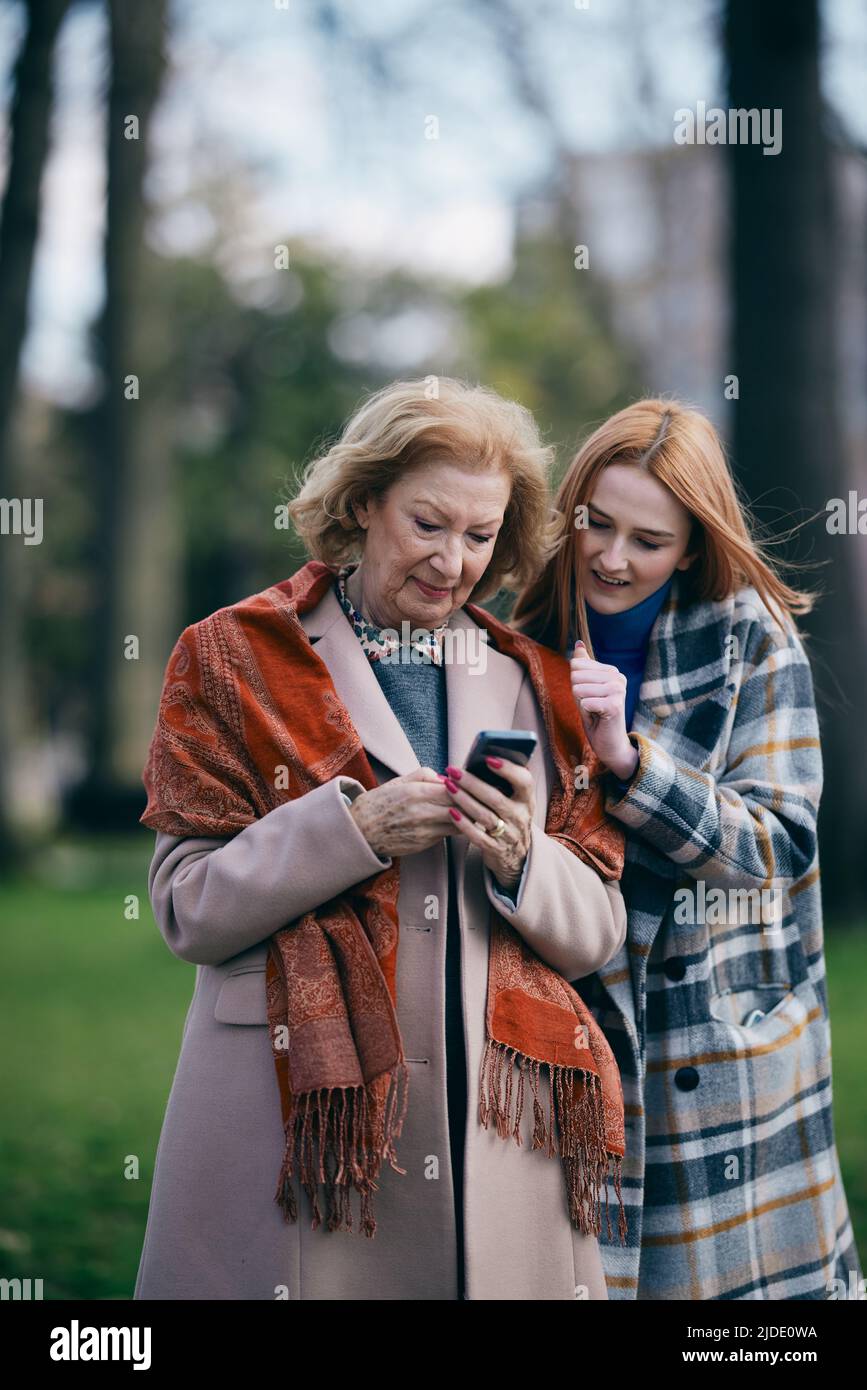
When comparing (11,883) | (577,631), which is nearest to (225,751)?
(577,631)

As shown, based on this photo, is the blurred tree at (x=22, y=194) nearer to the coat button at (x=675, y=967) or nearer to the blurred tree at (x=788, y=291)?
the blurred tree at (x=788, y=291)

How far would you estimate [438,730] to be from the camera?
9.78ft

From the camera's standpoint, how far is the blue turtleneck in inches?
127

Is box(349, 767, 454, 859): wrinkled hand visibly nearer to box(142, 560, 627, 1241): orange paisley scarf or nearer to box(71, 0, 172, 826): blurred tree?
box(142, 560, 627, 1241): orange paisley scarf

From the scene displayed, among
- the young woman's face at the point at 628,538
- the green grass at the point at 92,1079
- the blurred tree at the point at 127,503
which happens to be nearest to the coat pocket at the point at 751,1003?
the young woman's face at the point at 628,538

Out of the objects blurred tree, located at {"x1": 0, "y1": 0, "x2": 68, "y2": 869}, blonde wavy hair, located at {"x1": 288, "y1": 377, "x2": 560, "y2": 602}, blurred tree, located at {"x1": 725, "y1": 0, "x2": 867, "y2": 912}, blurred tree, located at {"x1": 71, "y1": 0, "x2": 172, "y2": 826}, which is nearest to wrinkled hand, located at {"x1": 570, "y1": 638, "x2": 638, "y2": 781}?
blonde wavy hair, located at {"x1": 288, "y1": 377, "x2": 560, "y2": 602}

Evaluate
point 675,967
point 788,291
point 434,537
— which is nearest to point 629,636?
point 434,537

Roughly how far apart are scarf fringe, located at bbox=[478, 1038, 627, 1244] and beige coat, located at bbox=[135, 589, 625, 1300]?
3 centimetres

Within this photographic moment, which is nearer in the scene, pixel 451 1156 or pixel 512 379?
pixel 451 1156

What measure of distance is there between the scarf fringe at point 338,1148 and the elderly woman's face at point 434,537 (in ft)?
2.97

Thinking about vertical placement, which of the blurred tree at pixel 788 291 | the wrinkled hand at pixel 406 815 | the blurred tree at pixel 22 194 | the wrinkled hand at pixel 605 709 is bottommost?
the wrinkled hand at pixel 406 815

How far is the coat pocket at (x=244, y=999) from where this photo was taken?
2773mm

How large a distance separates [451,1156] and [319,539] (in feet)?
4.22
